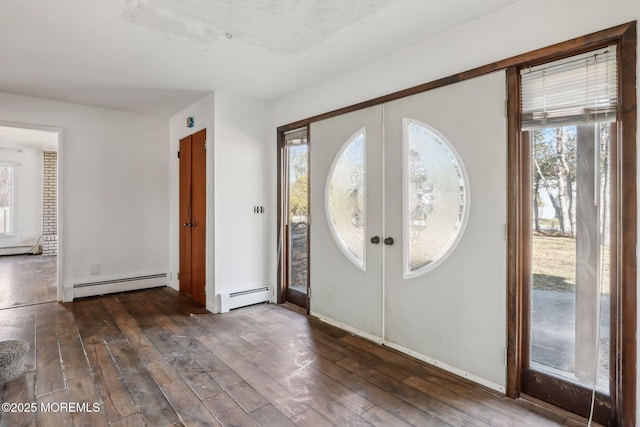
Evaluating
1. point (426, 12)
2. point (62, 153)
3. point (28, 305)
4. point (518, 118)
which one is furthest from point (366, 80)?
→ point (28, 305)

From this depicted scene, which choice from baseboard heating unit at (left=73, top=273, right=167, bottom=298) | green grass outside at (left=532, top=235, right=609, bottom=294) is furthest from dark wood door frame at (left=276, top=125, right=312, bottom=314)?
green grass outside at (left=532, top=235, right=609, bottom=294)

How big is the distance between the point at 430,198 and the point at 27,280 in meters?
6.34

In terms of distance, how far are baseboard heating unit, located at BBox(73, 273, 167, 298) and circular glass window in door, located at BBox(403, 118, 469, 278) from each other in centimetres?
394

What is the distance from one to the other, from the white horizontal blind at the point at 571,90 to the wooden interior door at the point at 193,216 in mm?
3398

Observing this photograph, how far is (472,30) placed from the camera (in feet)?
7.76

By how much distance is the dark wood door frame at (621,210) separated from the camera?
5.78ft

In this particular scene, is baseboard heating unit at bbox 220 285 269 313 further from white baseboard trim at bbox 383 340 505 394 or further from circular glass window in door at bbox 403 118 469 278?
circular glass window in door at bbox 403 118 469 278

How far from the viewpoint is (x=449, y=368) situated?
2.51 metres

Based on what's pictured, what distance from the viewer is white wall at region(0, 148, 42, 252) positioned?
25.5 feet

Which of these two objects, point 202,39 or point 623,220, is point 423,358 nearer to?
point 623,220

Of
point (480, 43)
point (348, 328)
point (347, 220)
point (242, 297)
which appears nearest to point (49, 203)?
point (242, 297)

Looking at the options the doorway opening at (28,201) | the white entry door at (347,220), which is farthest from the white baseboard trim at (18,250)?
the white entry door at (347,220)

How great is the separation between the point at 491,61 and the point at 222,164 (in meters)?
2.88

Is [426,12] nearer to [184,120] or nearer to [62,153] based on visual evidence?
[184,120]
